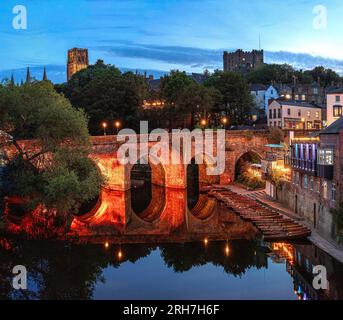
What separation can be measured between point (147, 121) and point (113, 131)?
5.96m

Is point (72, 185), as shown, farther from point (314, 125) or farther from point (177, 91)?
point (314, 125)

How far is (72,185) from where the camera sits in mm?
33531

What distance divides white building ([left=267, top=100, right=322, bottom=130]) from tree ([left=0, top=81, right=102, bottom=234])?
42933 millimetres

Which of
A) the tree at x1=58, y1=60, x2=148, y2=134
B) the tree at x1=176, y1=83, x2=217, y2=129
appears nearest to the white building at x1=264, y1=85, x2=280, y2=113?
the tree at x1=176, y1=83, x2=217, y2=129

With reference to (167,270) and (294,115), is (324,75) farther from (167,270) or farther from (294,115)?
(167,270)

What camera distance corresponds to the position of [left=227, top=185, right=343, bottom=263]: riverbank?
26.8 metres

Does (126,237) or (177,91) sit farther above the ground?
(177,91)

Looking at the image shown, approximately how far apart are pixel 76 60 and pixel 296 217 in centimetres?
14930

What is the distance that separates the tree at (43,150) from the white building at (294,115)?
4293cm

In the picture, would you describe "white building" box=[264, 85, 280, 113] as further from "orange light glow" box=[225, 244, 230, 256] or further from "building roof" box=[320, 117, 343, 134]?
"orange light glow" box=[225, 244, 230, 256]

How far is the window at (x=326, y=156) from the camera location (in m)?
29.0

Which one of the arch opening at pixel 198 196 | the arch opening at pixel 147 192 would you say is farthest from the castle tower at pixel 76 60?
the arch opening at pixel 198 196

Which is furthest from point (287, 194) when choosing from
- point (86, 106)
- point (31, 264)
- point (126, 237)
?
point (86, 106)

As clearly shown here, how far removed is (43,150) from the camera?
35312mm
